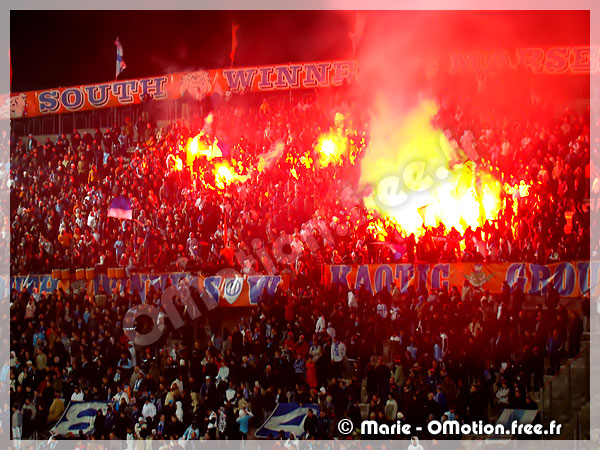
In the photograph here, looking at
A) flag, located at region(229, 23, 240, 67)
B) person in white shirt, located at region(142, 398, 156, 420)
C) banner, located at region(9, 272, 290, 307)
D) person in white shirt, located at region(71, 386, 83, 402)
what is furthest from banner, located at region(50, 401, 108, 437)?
flag, located at region(229, 23, 240, 67)

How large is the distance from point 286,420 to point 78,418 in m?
2.66

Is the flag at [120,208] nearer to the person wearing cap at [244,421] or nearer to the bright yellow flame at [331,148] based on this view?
the bright yellow flame at [331,148]

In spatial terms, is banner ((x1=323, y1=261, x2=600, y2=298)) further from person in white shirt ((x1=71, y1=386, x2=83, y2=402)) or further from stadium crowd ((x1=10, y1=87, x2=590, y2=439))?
person in white shirt ((x1=71, y1=386, x2=83, y2=402))

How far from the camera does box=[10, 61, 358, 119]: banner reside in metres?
11.5

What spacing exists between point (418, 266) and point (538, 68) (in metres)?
3.04

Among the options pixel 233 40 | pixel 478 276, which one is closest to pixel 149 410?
pixel 478 276

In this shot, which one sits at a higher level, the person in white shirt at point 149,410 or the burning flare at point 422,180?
the burning flare at point 422,180

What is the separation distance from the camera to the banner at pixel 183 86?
37.9 ft

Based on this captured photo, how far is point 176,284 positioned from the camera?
11117 mm

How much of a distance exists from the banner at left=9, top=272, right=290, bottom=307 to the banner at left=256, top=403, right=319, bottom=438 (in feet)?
4.79

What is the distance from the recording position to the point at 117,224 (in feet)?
38.3

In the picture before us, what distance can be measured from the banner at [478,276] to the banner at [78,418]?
331cm

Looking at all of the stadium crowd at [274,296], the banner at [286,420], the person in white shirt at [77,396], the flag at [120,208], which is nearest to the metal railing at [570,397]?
the stadium crowd at [274,296]

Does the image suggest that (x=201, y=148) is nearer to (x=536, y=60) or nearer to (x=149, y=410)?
(x=149, y=410)
